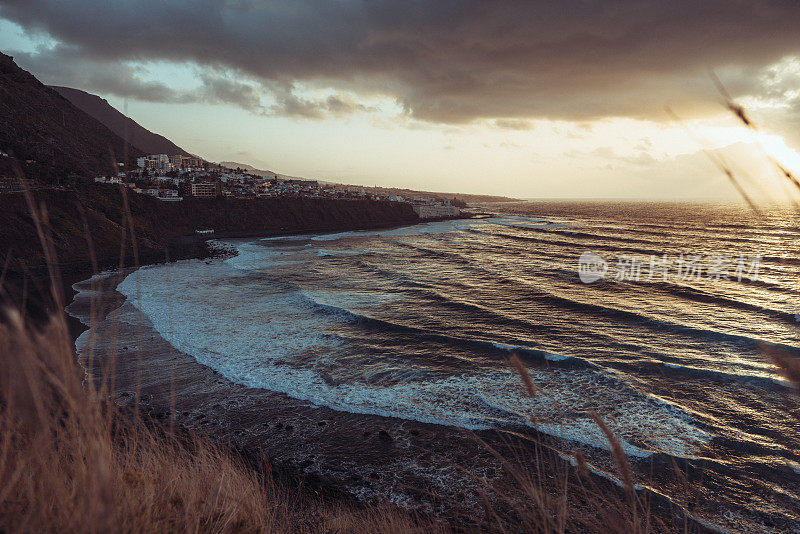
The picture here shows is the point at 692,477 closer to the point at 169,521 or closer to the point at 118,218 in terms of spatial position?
the point at 169,521

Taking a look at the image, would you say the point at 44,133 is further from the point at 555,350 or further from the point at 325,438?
the point at 555,350

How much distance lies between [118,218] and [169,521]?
59819 millimetres

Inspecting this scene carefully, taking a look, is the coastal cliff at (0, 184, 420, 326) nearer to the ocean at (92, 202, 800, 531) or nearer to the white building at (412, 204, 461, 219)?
the ocean at (92, 202, 800, 531)

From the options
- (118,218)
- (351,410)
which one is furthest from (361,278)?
(118,218)

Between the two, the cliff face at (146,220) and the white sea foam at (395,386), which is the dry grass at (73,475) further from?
the white sea foam at (395,386)

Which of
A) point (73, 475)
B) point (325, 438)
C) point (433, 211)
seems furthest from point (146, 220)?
point (433, 211)

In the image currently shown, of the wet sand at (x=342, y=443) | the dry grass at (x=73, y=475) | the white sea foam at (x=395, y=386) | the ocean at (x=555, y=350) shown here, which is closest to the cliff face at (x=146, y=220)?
the dry grass at (x=73, y=475)

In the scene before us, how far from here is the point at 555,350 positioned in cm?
1658

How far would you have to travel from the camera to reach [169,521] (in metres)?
3.50

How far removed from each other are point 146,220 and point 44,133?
36720 mm

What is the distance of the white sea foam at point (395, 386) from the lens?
36.0 ft

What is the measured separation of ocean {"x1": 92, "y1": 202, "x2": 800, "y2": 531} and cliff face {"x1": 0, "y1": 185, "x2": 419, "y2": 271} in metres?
7.07

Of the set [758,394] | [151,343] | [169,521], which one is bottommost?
[151,343]

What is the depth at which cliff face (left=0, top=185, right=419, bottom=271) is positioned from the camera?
36469 mm
